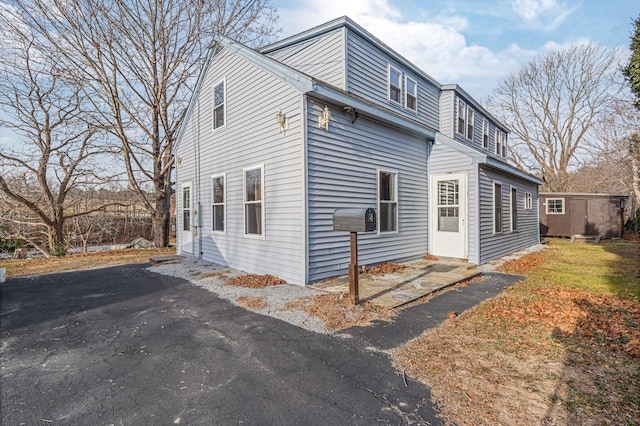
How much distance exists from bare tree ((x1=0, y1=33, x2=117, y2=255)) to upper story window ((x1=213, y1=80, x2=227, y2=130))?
7978 millimetres

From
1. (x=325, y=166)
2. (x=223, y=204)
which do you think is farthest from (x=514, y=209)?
(x=223, y=204)

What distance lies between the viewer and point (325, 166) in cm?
627

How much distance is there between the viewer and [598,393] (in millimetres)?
2428

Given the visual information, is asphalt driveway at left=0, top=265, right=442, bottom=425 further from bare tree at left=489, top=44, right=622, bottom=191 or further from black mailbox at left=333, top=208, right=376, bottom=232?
bare tree at left=489, top=44, right=622, bottom=191

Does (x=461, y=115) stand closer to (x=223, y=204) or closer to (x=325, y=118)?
(x=325, y=118)

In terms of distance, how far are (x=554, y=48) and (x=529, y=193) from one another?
2074 centimetres

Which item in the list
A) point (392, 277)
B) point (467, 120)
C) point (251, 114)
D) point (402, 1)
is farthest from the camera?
point (467, 120)

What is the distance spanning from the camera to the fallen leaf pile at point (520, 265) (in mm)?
7742

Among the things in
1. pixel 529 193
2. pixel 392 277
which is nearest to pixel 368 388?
pixel 392 277

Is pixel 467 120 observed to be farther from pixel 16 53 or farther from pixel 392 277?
pixel 16 53

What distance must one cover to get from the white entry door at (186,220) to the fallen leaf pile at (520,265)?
9.36m

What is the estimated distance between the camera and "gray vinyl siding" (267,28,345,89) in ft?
24.9

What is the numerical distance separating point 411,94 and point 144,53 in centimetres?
1148

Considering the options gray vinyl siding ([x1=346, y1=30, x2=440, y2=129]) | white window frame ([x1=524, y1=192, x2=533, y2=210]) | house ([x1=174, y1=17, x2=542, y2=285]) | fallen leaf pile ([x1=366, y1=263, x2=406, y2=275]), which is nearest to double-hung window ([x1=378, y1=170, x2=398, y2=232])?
house ([x1=174, y1=17, x2=542, y2=285])
